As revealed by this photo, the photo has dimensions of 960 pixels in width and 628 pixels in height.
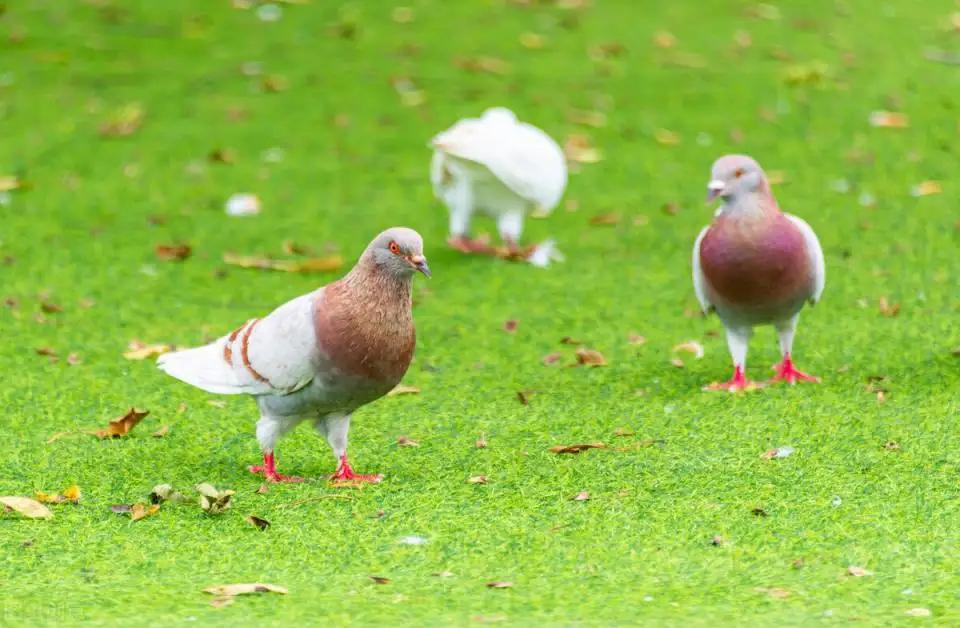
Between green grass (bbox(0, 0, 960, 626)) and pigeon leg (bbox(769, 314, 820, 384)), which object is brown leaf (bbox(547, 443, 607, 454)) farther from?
pigeon leg (bbox(769, 314, 820, 384))

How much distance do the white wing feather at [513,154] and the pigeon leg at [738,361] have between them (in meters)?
2.12

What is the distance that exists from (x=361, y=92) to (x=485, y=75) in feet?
3.48

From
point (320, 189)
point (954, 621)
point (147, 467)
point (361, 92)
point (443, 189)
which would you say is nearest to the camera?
point (954, 621)

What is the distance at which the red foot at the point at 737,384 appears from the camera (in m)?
5.84

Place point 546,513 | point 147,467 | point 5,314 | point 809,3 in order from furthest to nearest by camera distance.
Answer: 1. point 809,3
2. point 5,314
3. point 147,467
4. point 546,513

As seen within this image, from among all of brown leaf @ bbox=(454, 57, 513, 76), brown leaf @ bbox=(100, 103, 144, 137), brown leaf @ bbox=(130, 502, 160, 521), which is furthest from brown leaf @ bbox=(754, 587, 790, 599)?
brown leaf @ bbox=(454, 57, 513, 76)

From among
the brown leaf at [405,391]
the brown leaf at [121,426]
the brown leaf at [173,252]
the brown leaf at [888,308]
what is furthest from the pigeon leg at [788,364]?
the brown leaf at [173,252]

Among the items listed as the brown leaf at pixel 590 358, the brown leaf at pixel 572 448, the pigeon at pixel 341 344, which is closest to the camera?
the pigeon at pixel 341 344

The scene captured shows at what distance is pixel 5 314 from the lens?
705cm

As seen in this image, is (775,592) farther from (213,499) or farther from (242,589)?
(213,499)

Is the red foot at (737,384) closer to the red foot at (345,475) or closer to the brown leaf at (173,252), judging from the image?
the red foot at (345,475)

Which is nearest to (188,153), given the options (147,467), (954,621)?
(147,467)

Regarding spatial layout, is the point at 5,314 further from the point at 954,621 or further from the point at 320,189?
the point at 954,621

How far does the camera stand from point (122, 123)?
10.4 metres
